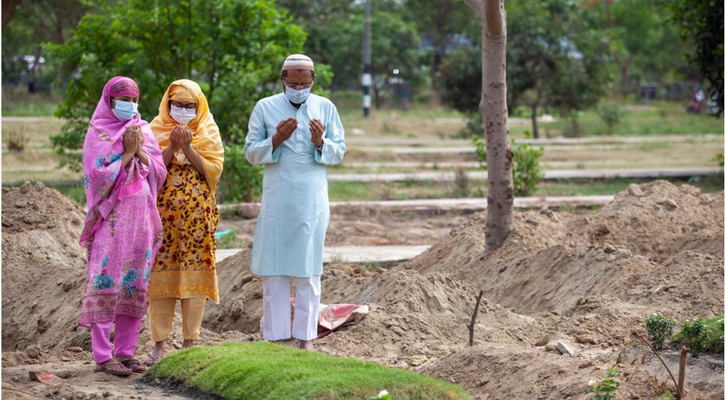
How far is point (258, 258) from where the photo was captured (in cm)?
664

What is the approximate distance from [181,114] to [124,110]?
43 cm

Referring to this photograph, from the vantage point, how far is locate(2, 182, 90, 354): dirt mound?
7.97 m

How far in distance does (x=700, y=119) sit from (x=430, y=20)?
15.9 metres

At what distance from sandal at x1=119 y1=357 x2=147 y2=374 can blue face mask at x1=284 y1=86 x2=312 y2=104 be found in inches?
71.0

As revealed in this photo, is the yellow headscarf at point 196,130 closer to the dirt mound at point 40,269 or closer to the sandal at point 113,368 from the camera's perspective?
the sandal at point 113,368

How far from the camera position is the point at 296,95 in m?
6.62

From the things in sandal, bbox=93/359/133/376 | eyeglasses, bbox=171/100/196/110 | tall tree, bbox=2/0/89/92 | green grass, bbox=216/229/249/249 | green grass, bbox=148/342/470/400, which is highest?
tall tree, bbox=2/0/89/92

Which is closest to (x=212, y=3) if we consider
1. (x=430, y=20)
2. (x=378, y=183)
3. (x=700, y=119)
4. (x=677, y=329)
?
(x=378, y=183)

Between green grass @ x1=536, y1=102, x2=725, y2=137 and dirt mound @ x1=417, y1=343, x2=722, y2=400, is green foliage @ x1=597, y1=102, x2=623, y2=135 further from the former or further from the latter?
dirt mound @ x1=417, y1=343, x2=722, y2=400

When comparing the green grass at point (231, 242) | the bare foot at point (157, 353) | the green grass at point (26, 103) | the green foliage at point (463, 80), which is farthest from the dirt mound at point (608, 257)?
the green grass at point (26, 103)

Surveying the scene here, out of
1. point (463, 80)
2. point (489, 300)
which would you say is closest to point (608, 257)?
point (489, 300)

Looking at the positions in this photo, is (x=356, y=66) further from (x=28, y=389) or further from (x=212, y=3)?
(x=28, y=389)

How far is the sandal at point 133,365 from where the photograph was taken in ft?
20.2

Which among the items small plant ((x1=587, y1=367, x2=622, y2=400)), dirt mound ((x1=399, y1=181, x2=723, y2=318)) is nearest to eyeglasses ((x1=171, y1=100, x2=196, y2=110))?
small plant ((x1=587, y1=367, x2=622, y2=400))
